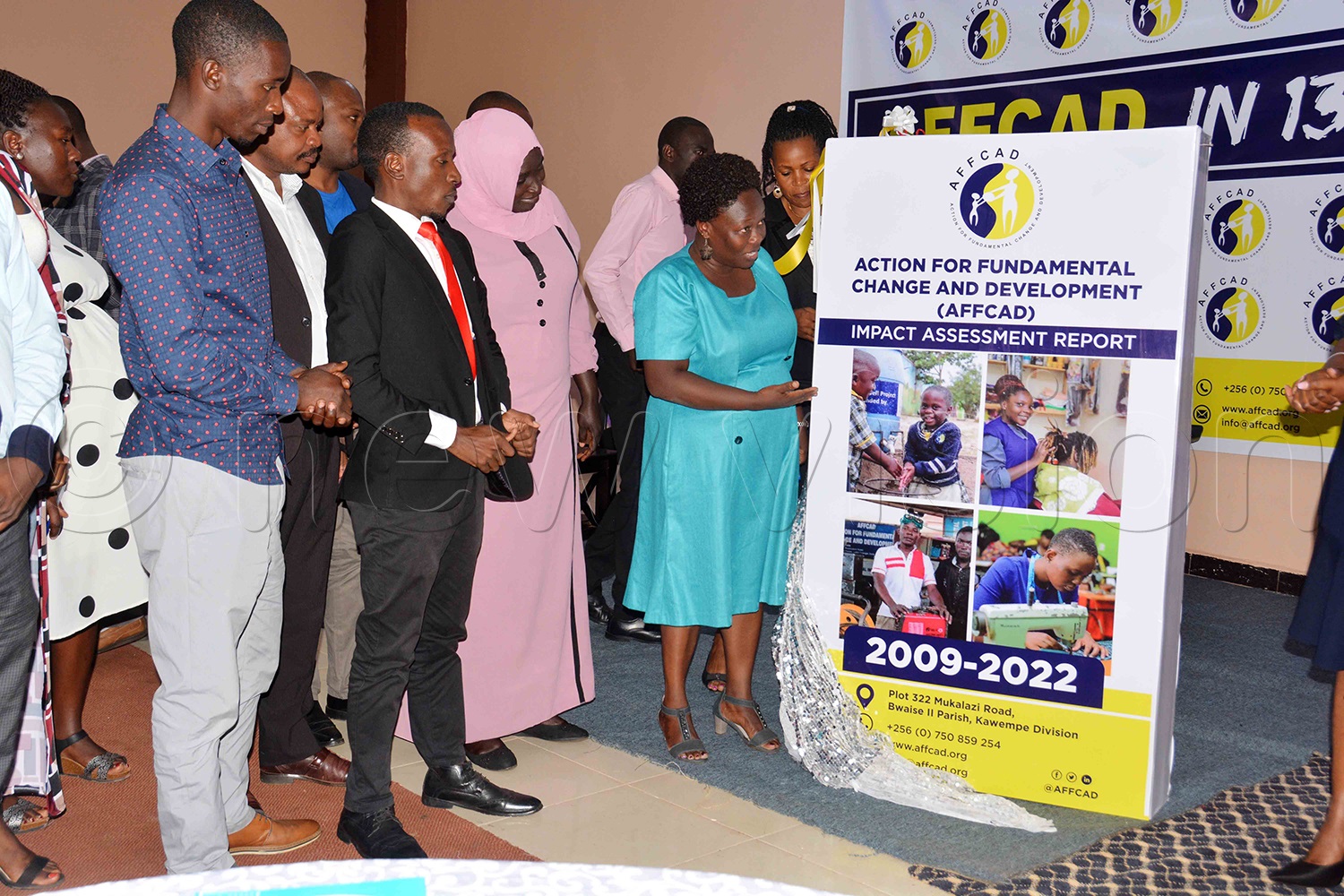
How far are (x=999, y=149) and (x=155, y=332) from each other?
182 cm

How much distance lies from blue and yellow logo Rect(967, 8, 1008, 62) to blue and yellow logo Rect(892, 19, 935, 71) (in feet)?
0.66

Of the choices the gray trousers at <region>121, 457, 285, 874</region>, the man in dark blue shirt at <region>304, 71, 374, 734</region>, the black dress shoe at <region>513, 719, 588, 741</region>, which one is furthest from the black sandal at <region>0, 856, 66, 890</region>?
the black dress shoe at <region>513, 719, 588, 741</region>

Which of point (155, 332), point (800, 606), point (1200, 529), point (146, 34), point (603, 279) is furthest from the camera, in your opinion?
point (146, 34)

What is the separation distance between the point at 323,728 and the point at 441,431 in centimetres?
118

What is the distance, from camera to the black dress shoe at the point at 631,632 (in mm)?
4125

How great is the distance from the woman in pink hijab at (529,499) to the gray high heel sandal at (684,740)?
0.88 ft

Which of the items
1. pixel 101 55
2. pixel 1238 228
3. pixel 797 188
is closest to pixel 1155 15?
pixel 1238 228

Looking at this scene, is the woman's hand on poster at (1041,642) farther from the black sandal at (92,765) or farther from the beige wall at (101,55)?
the beige wall at (101,55)

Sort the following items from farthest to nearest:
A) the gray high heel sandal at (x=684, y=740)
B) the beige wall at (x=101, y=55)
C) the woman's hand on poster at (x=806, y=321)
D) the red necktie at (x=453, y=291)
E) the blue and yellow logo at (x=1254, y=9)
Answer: the beige wall at (x=101, y=55) < the blue and yellow logo at (x=1254, y=9) < the woman's hand on poster at (x=806, y=321) < the gray high heel sandal at (x=684, y=740) < the red necktie at (x=453, y=291)

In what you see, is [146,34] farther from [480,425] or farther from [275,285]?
[480,425]

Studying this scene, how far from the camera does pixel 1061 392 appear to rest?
2578mm

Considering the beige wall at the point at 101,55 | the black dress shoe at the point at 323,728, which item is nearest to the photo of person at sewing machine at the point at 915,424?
the black dress shoe at the point at 323,728

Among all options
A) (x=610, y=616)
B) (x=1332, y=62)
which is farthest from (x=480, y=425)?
(x=1332, y=62)

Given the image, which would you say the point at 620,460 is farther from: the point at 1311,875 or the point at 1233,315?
the point at 1311,875
